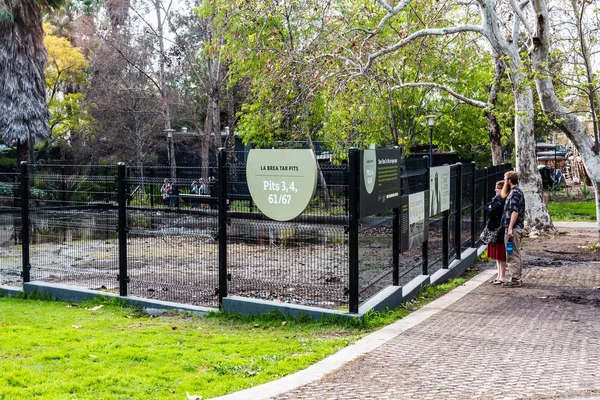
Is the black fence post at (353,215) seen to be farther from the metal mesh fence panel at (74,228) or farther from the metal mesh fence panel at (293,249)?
the metal mesh fence panel at (74,228)

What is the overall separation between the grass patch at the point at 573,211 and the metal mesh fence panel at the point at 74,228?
17.8 meters

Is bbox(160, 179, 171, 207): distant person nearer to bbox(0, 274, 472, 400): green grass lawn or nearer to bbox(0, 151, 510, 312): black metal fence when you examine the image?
bbox(0, 151, 510, 312): black metal fence

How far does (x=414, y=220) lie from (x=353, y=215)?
102 inches

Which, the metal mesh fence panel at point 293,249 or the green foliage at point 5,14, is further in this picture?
the green foliage at point 5,14

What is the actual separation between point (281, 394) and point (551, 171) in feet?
108

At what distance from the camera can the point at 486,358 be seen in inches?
270

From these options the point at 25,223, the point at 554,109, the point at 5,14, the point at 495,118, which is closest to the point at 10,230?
the point at 25,223

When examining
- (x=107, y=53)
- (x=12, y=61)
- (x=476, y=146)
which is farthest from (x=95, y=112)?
(x=476, y=146)

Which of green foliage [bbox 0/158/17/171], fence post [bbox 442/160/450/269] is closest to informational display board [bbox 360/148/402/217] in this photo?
fence post [bbox 442/160/450/269]

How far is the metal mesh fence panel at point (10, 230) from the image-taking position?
489 inches

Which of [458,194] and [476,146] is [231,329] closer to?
[458,194]

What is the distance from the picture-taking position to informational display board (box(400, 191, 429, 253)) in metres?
10.1

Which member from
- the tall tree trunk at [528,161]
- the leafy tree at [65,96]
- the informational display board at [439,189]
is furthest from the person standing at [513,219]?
the leafy tree at [65,96]

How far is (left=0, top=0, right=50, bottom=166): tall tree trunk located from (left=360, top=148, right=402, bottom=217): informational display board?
90.4 ft
